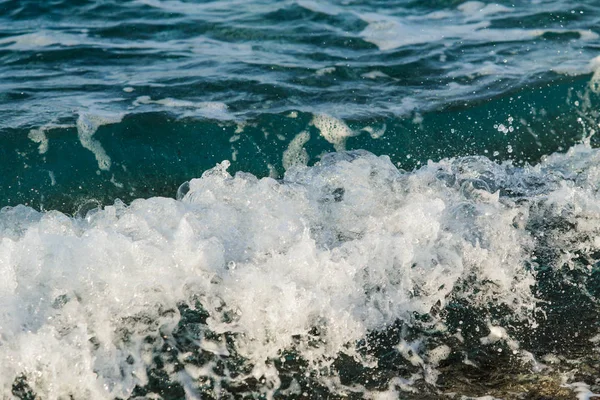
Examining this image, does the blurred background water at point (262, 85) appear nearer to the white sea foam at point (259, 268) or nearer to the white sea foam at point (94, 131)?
the white sea foam at point (94, 131)

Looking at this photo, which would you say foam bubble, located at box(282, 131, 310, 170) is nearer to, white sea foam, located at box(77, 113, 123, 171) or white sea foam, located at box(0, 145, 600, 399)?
white sea foam, located at box(0, 145, 600, 399)

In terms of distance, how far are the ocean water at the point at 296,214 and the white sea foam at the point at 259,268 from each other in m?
0.01

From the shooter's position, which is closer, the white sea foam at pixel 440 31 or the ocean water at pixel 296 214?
the ocean water at pixel 296 214

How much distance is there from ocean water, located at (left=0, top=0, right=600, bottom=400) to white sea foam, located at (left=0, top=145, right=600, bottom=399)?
1 cm

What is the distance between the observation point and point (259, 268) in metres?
3.73

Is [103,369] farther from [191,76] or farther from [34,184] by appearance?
[191,76]

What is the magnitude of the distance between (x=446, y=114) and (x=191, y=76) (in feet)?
6.92

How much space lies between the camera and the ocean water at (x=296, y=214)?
3.32 m

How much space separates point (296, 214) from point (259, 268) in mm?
602

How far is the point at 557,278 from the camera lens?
4.00 m

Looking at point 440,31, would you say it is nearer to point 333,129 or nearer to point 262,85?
point 262,85

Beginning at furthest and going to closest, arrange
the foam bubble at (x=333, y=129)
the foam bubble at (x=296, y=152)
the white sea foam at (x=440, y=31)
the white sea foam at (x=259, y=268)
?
1. the white sea foam at (x=440, y=31)
2. the foam bubble at (x=333, y=129)
3. the foam bubble at (x=296, y=152)
4. the white sea foam at (x=259, y=268)

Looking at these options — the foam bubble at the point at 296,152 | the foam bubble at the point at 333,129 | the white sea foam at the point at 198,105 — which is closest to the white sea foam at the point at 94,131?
the white sea foam at the point at 198,105

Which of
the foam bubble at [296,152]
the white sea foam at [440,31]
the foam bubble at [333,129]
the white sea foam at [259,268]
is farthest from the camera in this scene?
the white sea foam at [440,31]
